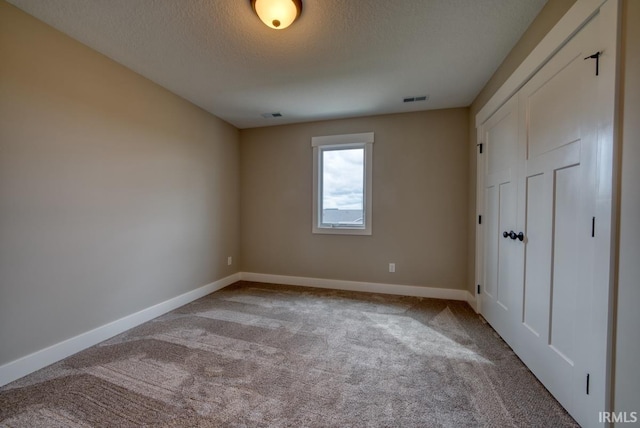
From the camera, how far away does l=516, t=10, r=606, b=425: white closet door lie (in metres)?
1.27

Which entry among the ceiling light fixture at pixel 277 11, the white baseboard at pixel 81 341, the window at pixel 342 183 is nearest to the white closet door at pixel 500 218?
the window at pixel 342 183

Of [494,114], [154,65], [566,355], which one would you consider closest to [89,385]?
[154,65]

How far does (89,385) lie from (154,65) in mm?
2576

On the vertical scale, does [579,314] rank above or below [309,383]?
above

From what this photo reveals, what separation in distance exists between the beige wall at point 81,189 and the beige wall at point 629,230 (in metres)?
3.35

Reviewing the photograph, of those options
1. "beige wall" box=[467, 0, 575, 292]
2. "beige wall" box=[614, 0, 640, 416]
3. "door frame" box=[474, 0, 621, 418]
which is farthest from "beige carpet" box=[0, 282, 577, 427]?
"beige wall" box=[467, 0, 575, 292]

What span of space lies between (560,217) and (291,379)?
1.96 metres

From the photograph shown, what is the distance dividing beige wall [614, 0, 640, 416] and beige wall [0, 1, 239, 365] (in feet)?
11.0

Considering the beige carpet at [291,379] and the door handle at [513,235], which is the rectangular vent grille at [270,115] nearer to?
the beige carpet at [291,379]

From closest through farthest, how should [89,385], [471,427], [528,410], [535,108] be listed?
[471,427] < [528,410] < [89,385] < [535,108]

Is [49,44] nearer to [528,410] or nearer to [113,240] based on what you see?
[113,240]

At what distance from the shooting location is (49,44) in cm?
183

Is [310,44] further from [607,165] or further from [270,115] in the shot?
[607,165]

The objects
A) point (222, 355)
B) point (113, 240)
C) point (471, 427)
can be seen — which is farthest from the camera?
point (113, 240)
